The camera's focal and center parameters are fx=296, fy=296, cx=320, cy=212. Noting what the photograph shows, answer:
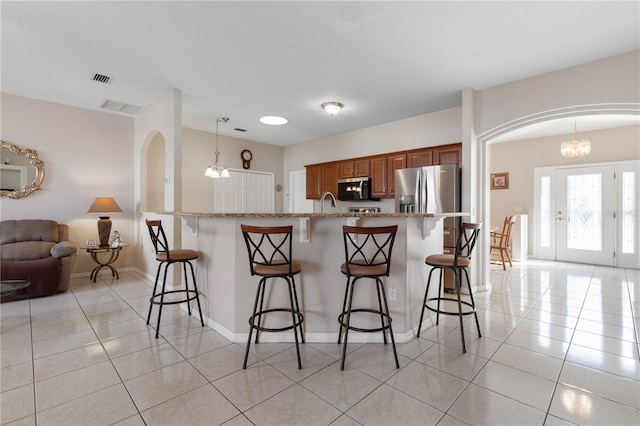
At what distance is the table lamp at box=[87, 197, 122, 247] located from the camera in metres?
4.48

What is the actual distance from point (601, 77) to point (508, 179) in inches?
155

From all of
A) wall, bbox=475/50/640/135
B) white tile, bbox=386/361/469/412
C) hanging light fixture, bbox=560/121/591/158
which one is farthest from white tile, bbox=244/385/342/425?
hanging light fixture, bbox=560/121/591/158

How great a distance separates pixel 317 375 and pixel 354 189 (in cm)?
410

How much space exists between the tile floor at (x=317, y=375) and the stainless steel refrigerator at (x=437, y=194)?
1229 millimetres

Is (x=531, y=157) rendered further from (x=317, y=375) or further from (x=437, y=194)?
(x=317, y=375)

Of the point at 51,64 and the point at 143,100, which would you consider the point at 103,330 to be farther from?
the point at 143,100

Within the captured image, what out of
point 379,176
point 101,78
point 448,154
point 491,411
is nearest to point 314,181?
point 379,176

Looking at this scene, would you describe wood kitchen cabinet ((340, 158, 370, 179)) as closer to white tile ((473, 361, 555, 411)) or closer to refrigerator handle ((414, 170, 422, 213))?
refrigerator handle ((414, 170, 422, 213))

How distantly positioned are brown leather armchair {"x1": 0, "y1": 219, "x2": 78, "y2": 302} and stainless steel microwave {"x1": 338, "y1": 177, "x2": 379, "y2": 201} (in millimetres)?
4314

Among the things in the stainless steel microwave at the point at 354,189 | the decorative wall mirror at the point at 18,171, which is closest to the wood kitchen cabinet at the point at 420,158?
the stainless steel microwave at the point at 354,189

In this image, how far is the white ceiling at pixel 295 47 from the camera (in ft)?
7.75

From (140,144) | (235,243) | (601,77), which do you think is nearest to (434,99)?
(601,77)

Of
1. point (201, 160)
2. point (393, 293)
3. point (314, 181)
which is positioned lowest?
point (393, 293)

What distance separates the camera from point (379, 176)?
5457 millimetres
